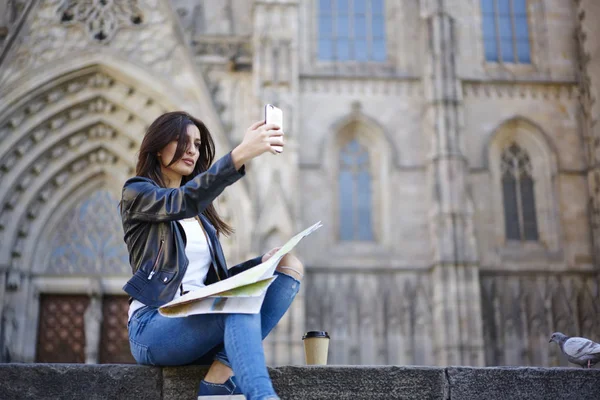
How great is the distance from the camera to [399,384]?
3.57 m

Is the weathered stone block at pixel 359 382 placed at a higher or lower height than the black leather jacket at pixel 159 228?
lower

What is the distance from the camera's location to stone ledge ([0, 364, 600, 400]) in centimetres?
337

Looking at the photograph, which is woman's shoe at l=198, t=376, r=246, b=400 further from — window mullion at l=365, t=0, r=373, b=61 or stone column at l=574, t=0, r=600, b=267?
window mullion at l=365, t=0, r=373, b=61

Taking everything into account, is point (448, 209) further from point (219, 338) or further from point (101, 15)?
point (219, 338)

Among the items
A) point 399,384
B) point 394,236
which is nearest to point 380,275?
point 394,236

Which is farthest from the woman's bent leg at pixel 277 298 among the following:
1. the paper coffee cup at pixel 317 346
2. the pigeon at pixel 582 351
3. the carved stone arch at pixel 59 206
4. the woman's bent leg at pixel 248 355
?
the carved stone arch at pixel 59 206

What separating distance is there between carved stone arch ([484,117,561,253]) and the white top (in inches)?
482

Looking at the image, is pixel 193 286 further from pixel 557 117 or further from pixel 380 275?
pixel 557 117

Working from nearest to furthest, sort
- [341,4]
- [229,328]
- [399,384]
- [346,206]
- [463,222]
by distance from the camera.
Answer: [229,328] < [399,384] < [463,222] < [346,206] < [341,4]

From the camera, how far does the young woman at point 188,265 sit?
115 inches

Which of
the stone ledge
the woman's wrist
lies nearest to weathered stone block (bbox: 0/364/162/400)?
the stone ledge

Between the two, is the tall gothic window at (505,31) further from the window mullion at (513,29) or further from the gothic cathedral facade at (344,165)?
the gothic cathedral facade at (344,165)

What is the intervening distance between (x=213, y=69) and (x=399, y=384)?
11954 mm

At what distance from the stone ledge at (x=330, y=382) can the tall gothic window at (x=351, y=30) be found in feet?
41.2
